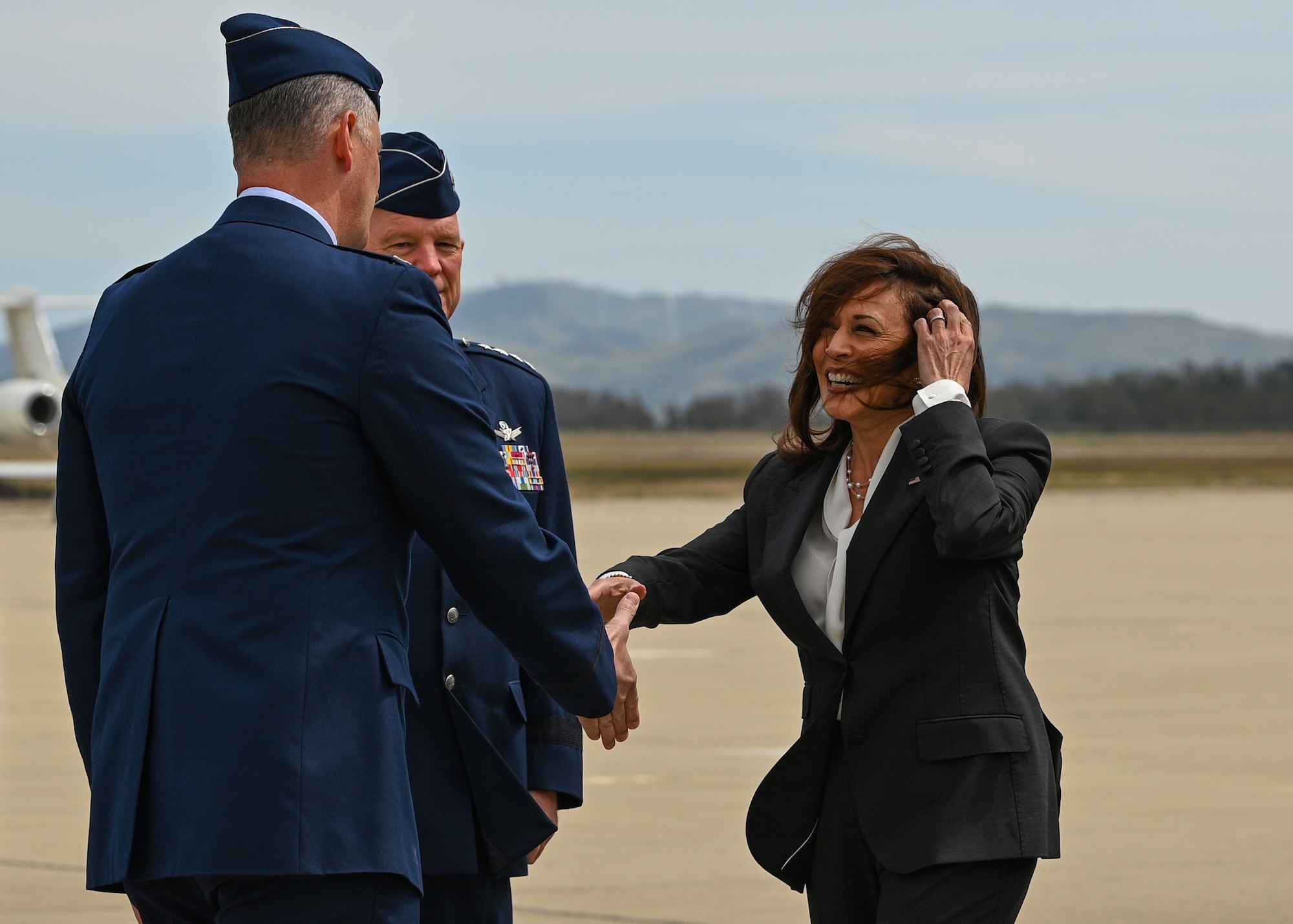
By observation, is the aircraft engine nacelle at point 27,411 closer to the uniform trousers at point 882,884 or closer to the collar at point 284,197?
the uniform trousers at point 882,884

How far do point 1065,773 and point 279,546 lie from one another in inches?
279

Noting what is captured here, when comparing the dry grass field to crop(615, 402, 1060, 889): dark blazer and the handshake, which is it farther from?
crop(615, 402, 1060, 889): dark blazer

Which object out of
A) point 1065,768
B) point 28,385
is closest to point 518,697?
point 1065,768

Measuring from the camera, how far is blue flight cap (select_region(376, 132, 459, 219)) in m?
3.63

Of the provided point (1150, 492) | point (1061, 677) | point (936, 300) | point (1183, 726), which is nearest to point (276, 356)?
point (936, 300)

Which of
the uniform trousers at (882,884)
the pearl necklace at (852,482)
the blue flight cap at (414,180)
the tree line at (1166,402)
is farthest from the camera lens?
the tree line at (1166,402)

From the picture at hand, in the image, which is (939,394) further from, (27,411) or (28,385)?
(28,385)

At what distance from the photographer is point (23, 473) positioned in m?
35.9

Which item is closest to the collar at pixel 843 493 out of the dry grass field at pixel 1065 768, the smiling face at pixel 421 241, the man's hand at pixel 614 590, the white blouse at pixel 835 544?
the white blouse at pixel 835 544

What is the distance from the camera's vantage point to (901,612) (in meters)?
3.23

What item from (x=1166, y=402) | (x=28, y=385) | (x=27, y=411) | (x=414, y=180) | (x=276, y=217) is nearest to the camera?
(x=276, y=217)

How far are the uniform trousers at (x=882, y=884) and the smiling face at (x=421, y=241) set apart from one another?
130 cm

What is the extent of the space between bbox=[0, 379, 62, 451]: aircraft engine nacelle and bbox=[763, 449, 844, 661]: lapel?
3887cm

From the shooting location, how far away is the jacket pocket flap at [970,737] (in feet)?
10.3
